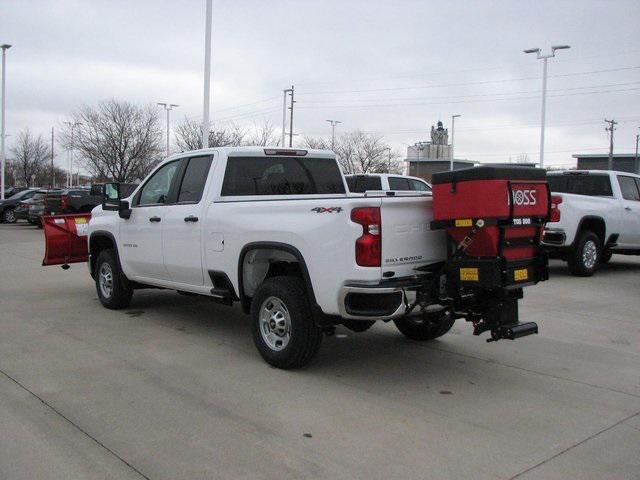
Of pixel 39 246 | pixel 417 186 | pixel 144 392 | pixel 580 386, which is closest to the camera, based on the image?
pixel 144 392

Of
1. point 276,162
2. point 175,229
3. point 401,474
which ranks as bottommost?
point 401,474

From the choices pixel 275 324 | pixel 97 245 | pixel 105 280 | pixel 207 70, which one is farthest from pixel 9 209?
pixel 275 324

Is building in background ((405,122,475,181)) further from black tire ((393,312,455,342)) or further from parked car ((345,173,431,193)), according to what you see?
black tire ((393,312,455,342))

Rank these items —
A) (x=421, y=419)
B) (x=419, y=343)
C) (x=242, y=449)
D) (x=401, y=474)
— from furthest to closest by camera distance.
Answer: (x=419, y=343)
(x=421, y=419)
(x=242, y=449)
(x=401, y=474)

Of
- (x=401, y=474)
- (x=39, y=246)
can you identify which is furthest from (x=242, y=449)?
(x=39, y=246)

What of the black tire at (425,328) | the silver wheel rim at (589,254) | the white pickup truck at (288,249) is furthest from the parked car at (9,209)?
the black tire at (425,328)

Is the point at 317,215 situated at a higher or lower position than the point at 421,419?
higher

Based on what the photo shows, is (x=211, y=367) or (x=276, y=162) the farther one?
(x=276, y=162)

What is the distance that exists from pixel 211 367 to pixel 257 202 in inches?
62.7

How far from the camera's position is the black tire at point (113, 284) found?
8102mm

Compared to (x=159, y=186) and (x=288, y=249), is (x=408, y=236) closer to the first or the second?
(x=288, y=249)

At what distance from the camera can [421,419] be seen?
4.43m

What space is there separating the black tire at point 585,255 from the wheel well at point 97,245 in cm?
848

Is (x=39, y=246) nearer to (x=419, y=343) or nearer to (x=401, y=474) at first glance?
(x=419, y=343)
